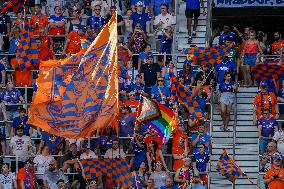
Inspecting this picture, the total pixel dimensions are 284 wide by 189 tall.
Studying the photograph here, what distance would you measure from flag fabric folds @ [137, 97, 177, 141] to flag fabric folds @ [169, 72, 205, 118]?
3.35ft

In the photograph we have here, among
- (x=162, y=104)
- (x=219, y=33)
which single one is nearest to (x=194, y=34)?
(x=219, y=33)

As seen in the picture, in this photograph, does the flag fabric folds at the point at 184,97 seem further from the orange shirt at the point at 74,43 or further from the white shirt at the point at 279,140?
the orange shirt at the point at 74,43

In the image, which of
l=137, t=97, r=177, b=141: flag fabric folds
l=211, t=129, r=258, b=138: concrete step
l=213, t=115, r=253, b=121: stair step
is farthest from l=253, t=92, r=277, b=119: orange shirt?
l=137, t=97, r=177, b=141: flag fabric folds

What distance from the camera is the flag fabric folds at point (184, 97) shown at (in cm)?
4400

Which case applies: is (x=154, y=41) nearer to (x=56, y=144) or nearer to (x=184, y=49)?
(x=184, y=49)

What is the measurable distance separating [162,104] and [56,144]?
3.03 metres

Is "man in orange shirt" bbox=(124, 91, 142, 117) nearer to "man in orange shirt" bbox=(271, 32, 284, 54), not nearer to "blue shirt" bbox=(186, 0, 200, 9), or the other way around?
"blue shirt" bbox=(186, 0, 200, 9)

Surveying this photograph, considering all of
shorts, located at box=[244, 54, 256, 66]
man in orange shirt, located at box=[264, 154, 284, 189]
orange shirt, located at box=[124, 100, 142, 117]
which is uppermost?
shorts, located at box=[244, 54, 256, 66]

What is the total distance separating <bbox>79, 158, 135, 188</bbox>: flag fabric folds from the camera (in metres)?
42.7

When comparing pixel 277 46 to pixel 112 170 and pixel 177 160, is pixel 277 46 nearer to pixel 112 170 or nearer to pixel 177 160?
pixel 177 160

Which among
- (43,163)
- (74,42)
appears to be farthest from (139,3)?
(43,163)

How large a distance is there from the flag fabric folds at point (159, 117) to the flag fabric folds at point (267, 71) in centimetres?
296

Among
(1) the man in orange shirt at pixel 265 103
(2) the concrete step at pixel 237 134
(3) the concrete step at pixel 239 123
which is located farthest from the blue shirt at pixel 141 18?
(1) the man in orange shirt at pixel 265 103

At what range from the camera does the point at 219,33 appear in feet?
159
